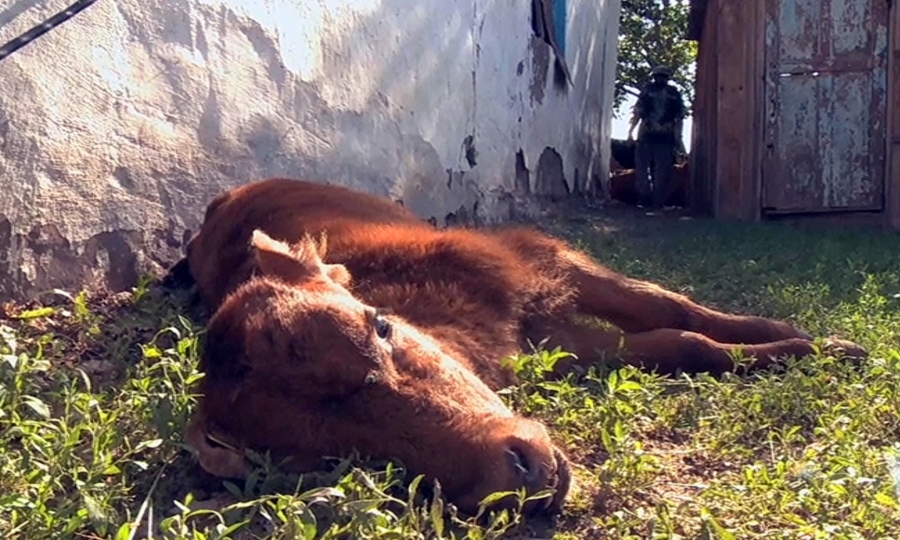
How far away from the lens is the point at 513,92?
8523 millimetres

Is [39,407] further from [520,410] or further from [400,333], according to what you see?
[520,410]

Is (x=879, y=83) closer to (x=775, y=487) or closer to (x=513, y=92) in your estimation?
(x=513, y=92)

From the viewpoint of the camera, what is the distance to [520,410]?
11.3ft

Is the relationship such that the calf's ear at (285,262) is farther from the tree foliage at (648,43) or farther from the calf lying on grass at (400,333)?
the tree foliage at (648,43)

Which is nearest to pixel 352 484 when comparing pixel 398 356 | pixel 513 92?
pixel 398 356

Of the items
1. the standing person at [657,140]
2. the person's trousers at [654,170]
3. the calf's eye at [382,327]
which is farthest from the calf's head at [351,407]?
the person's trousers at [654,170]

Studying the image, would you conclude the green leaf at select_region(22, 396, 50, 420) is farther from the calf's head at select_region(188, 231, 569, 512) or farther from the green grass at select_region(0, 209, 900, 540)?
the calf's head at select_region(188, 231, 569, 512)

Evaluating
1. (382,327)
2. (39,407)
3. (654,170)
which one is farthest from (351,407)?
(654,170)

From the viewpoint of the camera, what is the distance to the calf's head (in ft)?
8.57

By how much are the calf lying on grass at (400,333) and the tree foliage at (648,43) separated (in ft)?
65.0

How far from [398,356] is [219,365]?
15.7 inches

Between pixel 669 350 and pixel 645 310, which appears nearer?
pixel 669 350

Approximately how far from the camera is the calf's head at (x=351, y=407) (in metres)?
2.61

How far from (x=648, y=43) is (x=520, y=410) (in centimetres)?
2167
